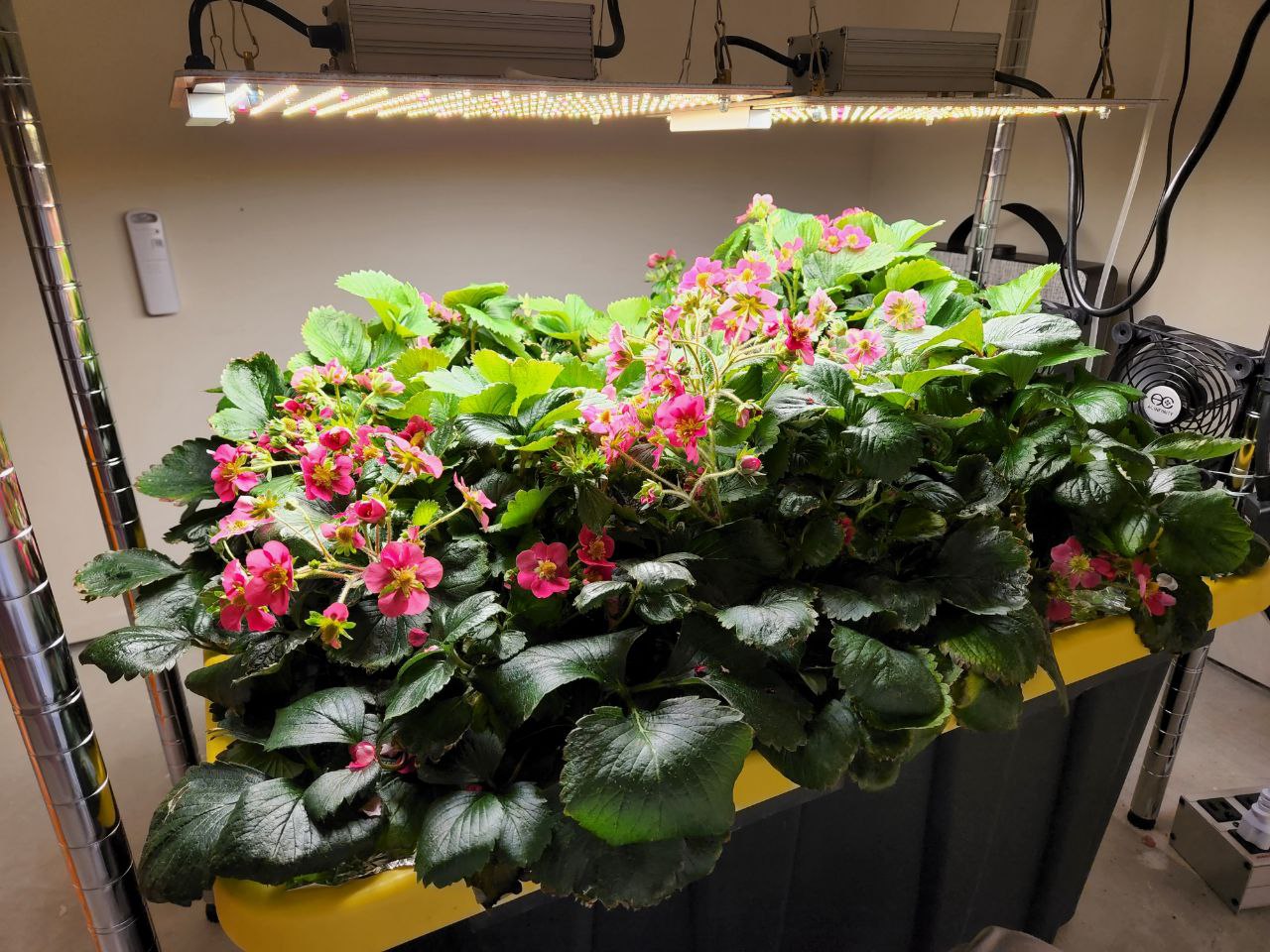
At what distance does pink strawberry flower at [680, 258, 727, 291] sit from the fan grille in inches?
34.8

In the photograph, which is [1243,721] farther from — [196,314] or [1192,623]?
[196,314]

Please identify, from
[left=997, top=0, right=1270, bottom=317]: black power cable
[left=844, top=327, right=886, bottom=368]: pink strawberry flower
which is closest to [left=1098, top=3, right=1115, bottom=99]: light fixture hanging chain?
[left=997, top=0, right=1270, bottom=317]: black power cable

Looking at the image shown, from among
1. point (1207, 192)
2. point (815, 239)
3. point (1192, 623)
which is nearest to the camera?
point (1192, 623)

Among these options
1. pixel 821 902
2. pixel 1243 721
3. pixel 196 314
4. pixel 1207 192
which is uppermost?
pixel 1207 192

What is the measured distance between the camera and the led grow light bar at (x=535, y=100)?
81cm

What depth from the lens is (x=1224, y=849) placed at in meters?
1.52

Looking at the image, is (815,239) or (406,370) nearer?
(406,370)

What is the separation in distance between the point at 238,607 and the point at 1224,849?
170 centimetres

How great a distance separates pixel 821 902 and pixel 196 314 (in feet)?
6.73

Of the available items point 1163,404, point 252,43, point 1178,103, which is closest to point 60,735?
point 252,43

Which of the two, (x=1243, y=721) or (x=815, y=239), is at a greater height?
(x=815, y=239)

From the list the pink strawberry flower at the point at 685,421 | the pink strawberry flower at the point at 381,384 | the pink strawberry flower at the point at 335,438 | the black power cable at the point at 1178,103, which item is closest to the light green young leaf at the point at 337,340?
the pink strawberry flower at the point at 381,384

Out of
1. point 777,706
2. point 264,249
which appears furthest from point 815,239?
point 264,249

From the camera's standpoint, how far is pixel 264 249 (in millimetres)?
2258
